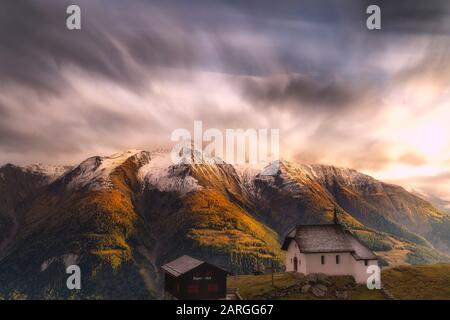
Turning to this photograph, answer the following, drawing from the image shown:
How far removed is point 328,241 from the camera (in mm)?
106625

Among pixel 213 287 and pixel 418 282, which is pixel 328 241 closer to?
pixel 418 282

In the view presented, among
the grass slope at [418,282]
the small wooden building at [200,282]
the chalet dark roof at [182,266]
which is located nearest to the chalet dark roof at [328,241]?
the grass slope at [418,282]

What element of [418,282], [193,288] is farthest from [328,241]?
[193,288]

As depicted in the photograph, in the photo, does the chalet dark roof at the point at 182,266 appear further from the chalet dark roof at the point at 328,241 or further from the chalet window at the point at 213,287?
the chalet dark roof at the point at 328,241

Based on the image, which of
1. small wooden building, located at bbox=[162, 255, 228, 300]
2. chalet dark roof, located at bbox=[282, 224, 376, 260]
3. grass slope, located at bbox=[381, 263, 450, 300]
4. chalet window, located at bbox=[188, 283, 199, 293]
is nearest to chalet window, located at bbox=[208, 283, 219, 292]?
small wooden building, located at bbox=[162, 255, 228, 300]

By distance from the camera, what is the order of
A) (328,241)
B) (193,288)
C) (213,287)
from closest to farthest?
1. (193,288)
2. (213,287)
3. (328,241)

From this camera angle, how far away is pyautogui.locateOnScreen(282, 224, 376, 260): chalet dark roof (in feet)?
344

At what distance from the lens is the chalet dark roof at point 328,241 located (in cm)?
10475

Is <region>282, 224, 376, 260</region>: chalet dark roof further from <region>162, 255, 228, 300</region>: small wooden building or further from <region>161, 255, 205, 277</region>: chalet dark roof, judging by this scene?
<region>161, 255, 205, 277</region>: chalet dark roof

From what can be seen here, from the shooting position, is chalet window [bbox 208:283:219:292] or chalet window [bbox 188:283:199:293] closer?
chalet window [bbox 188:283:199:293]
